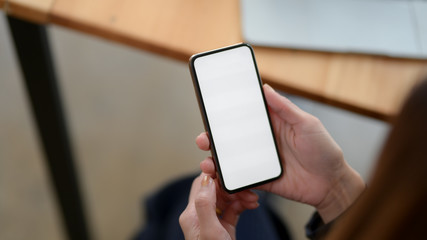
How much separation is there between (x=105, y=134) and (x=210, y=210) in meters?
0.72

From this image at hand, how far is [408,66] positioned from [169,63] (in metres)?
→ 0.72

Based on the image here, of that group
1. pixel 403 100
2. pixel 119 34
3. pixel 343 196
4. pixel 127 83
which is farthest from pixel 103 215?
pixel 403 100

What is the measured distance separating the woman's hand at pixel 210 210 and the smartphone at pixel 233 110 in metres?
0.02

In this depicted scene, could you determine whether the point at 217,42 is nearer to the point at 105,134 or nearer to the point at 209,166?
the point at 209,166

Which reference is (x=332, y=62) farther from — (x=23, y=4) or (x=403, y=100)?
(x=23, y=4)

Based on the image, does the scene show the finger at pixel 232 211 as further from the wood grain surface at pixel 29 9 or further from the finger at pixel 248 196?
the wood grain surface at pixel 29 9

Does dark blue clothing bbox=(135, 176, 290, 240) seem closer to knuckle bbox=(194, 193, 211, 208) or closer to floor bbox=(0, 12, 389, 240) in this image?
knuckle bbox=(194, 193, 211, 208)

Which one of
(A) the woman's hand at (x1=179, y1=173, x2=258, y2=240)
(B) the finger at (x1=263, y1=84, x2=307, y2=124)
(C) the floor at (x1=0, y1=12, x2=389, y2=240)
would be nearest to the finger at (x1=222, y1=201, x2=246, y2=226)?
(A) the woman's hand at (x1=179, y1=173, x2=258, y2=240)

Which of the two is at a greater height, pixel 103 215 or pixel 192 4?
pixel 192 4

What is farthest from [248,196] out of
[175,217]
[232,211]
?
[175,217]

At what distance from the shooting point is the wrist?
1.30ft

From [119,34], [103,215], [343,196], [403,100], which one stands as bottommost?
[103,215]

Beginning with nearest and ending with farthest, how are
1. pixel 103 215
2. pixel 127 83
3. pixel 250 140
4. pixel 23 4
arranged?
pixel 250 140 < pixel 23 4 < pixel 103 215 < pixel 127 83

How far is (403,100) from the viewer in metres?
0.24
